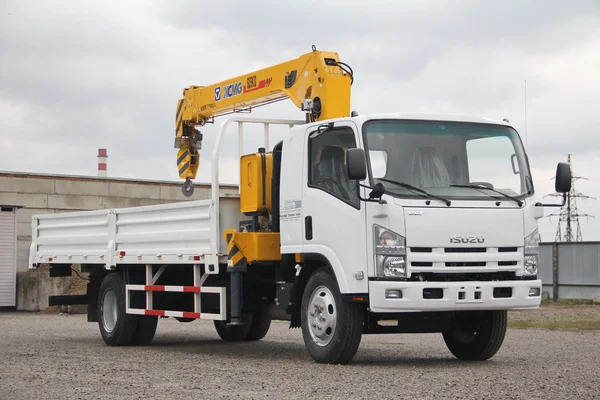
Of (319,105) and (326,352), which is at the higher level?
(319,105)

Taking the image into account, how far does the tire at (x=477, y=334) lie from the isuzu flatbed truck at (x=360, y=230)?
0.02m

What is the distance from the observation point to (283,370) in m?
11.5

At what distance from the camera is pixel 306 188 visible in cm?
1217

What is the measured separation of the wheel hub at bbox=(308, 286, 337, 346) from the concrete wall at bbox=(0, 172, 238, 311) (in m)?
17.2

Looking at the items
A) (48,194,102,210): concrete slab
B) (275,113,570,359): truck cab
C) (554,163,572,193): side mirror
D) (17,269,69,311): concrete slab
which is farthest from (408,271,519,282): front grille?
(48,194,102,210): concrete slab

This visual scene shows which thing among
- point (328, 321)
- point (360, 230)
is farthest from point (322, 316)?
point (360, 230)

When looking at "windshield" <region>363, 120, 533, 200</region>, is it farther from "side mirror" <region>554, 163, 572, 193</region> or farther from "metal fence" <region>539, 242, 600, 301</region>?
"metal fence" <region>539, 242, 600, 301</region>

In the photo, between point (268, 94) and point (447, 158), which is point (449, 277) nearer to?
point (447, 158)

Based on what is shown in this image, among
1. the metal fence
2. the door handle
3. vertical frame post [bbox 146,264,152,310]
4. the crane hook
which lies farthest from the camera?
the metal fence

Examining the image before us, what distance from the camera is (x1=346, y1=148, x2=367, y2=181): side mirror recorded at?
429 inches

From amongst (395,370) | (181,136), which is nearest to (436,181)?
(395,370)

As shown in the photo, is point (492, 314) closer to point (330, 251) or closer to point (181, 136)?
point (330, 251)

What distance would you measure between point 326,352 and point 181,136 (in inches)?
289

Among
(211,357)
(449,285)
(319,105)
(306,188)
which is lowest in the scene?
(211,357)
